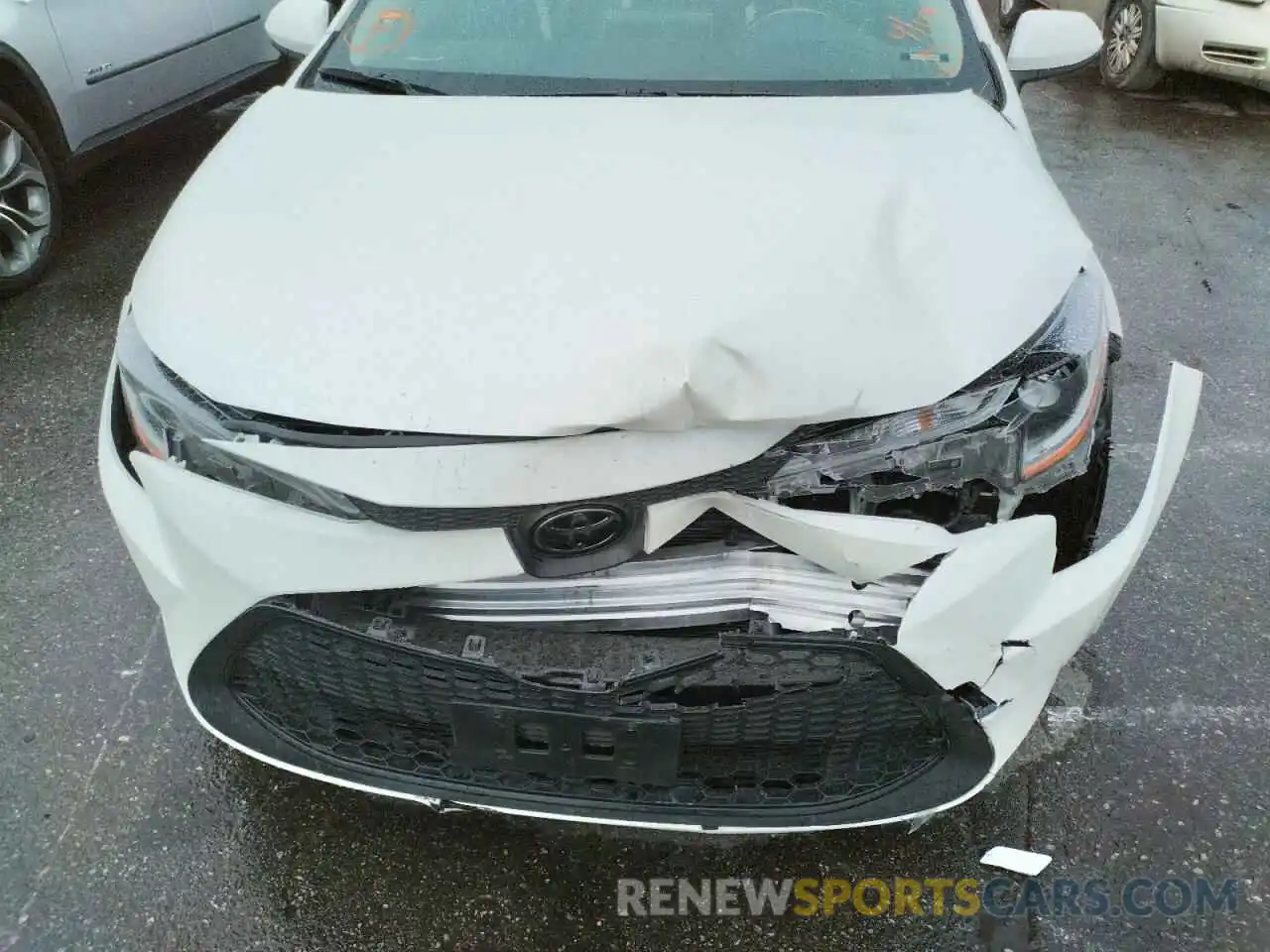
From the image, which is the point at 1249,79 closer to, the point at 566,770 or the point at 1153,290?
the point at 1153,290

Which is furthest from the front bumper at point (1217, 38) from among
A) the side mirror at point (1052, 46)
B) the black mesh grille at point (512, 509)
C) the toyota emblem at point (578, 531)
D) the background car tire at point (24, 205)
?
the background car tire at point (24, 205)

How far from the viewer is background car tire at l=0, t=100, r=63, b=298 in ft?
12.2

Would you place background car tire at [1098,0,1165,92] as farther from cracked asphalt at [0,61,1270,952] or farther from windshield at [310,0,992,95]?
windshield at [310,0,992,95]

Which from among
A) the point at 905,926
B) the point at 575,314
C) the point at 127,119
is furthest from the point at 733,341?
the point at 127,119

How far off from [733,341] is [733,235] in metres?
0.28

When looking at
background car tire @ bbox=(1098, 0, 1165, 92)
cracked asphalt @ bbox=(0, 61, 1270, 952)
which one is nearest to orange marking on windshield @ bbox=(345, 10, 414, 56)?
cracked asphalt @ bbox=(0, 61, 1270, 952)

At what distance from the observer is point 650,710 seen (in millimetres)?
1562

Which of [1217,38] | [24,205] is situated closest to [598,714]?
[24,205]

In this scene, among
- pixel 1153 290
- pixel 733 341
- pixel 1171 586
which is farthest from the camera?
pixel 1153 290

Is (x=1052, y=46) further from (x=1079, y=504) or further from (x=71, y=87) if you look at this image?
(x=71, y=87)

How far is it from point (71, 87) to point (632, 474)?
3658mm

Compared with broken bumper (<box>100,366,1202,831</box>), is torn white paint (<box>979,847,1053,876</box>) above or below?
below

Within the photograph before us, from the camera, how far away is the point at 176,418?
1658mm

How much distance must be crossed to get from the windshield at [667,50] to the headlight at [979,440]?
3.28 ft
